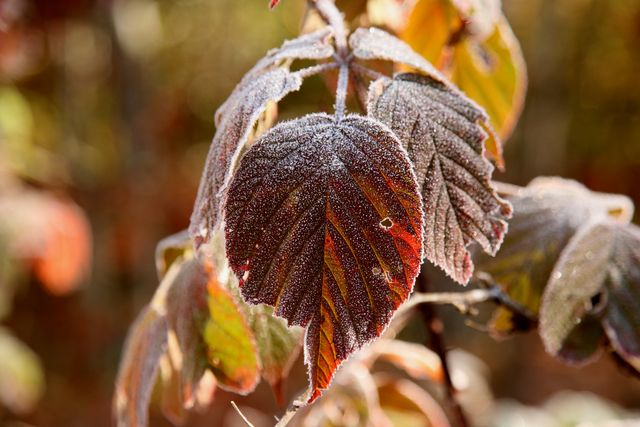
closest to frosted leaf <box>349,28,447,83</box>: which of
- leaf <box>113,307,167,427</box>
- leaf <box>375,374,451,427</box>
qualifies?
leaf <box>113,307,167,427</box>

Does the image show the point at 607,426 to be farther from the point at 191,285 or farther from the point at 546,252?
the point at 191,285

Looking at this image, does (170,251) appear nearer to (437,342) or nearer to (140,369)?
(140,369)

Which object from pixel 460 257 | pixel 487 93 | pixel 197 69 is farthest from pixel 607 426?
pixel 197 69

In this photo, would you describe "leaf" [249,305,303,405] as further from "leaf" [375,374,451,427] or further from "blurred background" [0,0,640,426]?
"leaf" [375,374,451,427]

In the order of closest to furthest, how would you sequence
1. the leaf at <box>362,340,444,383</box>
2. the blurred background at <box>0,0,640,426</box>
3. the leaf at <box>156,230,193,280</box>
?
the leaf at <box>156,230,193,280</box>
the leaf at <box>362,340,444,383</box>
the blurred background at <box>0,0,640,426</box>

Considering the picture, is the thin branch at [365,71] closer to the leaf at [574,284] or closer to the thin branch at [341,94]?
the thin branch at [341,94]

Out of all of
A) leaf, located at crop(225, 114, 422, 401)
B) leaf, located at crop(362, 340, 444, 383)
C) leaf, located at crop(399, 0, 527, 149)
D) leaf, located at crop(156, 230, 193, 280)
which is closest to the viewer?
leaf, located at crop(225, 114, 422, 401)
